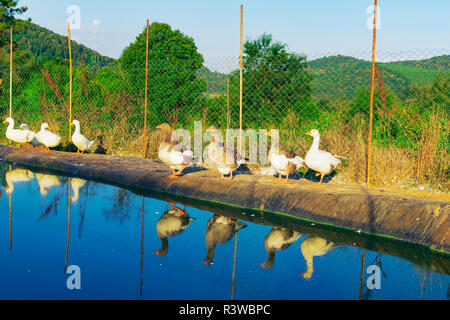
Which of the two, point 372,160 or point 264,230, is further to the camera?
point 372,160

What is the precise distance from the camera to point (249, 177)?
7.26 m

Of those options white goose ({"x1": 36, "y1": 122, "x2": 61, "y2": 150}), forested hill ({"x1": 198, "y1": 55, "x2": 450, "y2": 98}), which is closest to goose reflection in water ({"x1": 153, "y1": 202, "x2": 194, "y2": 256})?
forested hill ({"x1": 198, "y1": 55, "x2": 450, "y2": 98})

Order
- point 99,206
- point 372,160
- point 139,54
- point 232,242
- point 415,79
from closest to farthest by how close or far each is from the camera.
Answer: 1. point 232,242
2. point 99,206
3. point 372,160
4. point 415,79
5. point 139,54

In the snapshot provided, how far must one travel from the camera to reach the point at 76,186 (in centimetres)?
783

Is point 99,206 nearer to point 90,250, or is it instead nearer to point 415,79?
point 90,250

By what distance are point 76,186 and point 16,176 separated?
1.70 meters

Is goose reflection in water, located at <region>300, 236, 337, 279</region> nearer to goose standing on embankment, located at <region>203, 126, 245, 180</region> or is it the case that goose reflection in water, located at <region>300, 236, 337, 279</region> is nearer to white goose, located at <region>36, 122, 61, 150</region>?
goose standing on embankment, located at <region>203, 126, 245, 180</region>

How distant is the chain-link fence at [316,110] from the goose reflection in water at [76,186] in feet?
6.90

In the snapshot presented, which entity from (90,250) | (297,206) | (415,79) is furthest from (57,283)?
(415,79)

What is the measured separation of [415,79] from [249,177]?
6.54 meters

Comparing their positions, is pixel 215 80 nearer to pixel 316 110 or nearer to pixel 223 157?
pixel 316 110

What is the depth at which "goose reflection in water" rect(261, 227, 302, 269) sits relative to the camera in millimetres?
4551

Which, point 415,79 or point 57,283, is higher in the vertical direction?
point 415,79

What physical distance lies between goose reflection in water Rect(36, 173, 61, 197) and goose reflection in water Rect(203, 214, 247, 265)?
2972 mm
